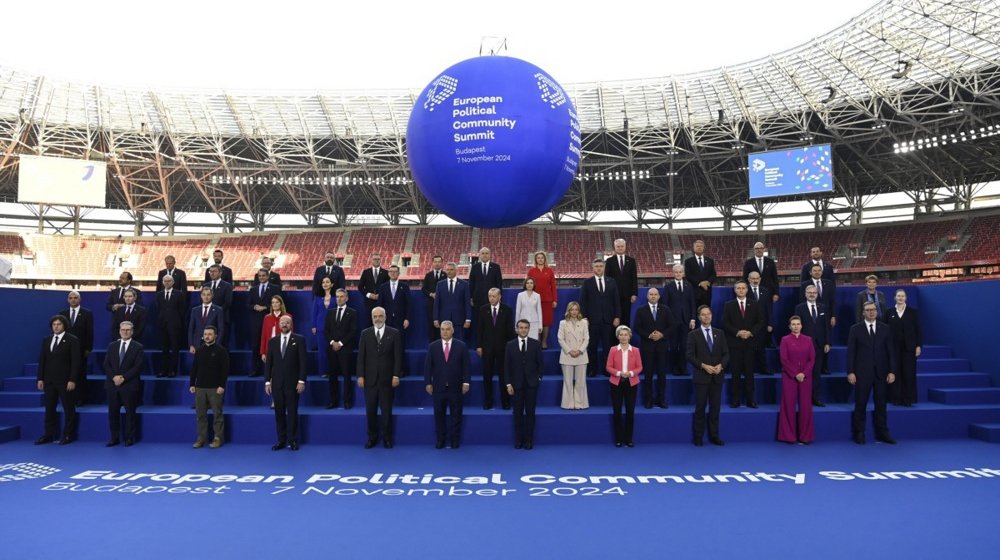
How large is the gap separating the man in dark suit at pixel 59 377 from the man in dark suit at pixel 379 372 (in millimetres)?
3541

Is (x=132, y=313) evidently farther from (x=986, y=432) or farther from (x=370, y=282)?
(x=986, y=432)

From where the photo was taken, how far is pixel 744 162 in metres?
31.5

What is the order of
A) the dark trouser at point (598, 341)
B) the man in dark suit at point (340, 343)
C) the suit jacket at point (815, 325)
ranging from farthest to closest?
the dark trouser at point (598, 341) < the suit jacket at point (815, 325) < the man in dark suit at point (340, 343)

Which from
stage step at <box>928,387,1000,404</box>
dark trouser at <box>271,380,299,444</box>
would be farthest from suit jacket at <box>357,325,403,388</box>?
stage step at <box>928,387,1000,404</box>

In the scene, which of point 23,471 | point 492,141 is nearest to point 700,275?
point 492,141

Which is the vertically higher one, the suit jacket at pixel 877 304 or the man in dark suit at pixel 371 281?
the man in dark suit at pixel 371 281

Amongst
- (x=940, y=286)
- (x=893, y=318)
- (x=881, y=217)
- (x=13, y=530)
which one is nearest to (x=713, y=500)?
(x=893, y=318)

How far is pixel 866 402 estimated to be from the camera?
283 inches

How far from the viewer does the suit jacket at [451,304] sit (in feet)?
27.0

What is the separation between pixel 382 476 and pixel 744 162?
30158mm

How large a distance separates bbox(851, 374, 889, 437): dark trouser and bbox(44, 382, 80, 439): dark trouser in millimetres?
9340

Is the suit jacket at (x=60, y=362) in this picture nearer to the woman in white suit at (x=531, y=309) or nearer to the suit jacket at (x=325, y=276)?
the suit jacket at (x=325, y=276)

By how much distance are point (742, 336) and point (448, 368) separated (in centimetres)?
362

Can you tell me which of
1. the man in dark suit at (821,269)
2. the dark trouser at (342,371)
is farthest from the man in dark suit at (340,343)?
the man in dark suit at (821,269)
